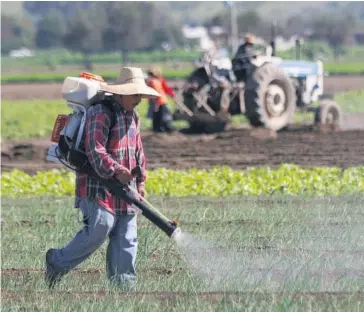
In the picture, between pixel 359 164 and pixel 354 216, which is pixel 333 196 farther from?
pixel 359 164

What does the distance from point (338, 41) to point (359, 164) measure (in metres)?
80.5

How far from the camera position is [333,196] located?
44.9ft

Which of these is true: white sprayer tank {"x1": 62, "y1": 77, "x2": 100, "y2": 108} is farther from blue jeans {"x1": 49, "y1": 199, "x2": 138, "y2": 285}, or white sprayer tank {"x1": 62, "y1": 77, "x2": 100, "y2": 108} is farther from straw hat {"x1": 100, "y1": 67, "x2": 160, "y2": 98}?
blue jeans {"x1": 49, "y1": 199, "x2": 138, "y2": 285}

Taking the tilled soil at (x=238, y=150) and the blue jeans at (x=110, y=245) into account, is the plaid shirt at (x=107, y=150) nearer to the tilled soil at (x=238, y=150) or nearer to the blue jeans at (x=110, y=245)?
the blue jeans at (x=110, y=245)

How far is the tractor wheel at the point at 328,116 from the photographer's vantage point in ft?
80.8

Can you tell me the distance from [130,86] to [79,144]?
586mm

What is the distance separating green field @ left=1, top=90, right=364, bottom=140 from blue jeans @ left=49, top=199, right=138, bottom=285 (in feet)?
52.5

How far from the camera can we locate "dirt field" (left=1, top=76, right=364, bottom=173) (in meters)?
19.0

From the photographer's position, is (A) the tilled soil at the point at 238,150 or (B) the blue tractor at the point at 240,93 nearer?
(A) the tilled soil at the point at 238,150

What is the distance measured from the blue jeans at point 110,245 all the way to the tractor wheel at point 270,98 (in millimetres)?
14672

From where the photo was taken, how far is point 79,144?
27.9 ft

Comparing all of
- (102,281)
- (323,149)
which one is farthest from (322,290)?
(323,149)

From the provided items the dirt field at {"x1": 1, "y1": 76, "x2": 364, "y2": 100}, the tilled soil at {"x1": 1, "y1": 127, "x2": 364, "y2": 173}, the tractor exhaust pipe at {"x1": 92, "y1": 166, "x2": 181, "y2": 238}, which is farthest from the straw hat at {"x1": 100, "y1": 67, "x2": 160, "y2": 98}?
the dirt field at {"x1": 1, "y1": 76, "x2": 364, "y2": 100}

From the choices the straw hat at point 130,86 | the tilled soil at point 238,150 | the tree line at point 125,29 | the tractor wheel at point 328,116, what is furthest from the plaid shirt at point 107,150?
the tree line at point 125,29
